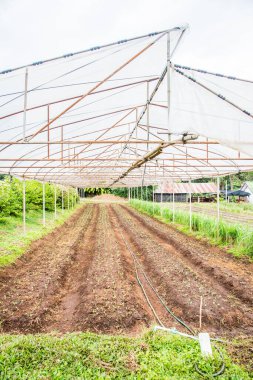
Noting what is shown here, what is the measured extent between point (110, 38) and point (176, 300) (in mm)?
4516

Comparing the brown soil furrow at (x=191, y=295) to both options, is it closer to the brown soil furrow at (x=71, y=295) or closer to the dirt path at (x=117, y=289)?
the dirt path at (x=117, y=289)

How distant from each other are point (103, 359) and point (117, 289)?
2.38 meters

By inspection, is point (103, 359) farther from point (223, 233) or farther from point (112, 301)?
point (223, 233)

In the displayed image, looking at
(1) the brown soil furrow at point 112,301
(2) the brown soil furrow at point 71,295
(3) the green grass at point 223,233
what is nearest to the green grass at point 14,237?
(2) the brown soil furrow at point 71,295

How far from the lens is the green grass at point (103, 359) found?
3062 millimetres

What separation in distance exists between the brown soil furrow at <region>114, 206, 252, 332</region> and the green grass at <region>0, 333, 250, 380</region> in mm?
1109

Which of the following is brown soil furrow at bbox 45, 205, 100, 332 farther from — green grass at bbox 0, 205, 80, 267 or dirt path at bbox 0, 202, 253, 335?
green grass at bbox 0, 205, 80, 267

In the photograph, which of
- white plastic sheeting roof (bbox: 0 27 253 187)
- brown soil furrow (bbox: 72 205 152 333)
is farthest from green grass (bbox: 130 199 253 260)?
white plastic sheeting roof (bbox: 0 27 253 187)

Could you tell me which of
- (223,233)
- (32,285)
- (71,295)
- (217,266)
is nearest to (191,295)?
(217,266)

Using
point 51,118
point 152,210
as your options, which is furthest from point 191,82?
point 152,210

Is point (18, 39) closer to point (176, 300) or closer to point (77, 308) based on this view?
point (77, 308)

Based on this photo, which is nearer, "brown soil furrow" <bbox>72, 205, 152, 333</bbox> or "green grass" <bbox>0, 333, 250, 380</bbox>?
"green grass" <bbox>0, 333, 250, 380</bbox>

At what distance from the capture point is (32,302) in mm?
5230

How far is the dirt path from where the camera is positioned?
4.57 meters
